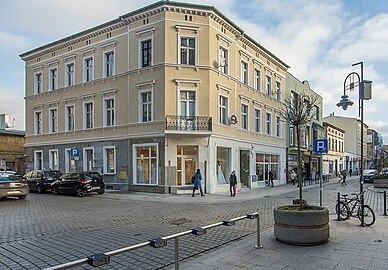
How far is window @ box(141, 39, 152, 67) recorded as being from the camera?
2446cm

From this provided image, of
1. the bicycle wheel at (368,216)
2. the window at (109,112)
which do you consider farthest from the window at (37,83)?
the bicycle wheel at (368,216)

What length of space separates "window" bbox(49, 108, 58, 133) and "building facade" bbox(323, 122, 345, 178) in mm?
40175

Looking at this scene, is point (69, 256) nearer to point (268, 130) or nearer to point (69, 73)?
point (69, 73)

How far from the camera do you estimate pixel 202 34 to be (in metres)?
23.9

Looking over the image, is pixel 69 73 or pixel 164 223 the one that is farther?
pixel 69 73

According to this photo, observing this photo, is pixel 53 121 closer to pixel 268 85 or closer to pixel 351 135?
pixel 268 85

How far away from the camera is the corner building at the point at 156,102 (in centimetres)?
2328

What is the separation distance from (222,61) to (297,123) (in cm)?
1681

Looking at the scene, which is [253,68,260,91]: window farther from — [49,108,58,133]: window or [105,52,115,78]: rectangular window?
[49,108,58,133]: window

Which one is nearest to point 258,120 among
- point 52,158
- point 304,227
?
point 52,158

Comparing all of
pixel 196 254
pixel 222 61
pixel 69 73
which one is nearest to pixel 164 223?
pixel 196 254

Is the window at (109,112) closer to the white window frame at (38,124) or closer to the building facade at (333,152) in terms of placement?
the white window frame at (38,124)

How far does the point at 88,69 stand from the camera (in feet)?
94.1

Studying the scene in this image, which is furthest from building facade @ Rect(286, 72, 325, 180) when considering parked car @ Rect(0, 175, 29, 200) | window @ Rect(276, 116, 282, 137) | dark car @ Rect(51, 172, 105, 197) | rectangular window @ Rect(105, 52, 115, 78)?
parked car @ Rect(0, 175, 29, 200)
